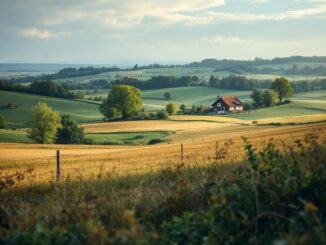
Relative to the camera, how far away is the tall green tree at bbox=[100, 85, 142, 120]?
91.6 meters

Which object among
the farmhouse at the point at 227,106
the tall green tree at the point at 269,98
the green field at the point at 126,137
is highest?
the tall green tree at the point at 269,98

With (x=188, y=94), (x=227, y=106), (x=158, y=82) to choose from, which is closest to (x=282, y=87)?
(x=227, y=106)

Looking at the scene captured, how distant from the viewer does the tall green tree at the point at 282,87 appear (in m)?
104

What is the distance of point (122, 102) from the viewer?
3622 inches

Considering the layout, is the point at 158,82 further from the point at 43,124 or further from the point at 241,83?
the point at 43,124

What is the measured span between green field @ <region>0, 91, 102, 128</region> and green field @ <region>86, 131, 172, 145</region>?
29.3 meters

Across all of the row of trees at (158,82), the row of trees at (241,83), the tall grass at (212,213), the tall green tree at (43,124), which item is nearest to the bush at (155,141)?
the tall green tree at (43,124)

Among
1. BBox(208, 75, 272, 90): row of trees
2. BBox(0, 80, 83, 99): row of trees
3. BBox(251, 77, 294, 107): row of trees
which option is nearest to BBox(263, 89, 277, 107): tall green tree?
BBox(251, 77, 294, 107): row of trees

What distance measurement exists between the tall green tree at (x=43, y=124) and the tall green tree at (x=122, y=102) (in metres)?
26.8

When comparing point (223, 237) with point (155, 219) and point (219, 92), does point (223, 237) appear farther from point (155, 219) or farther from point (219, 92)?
point (219, 92)

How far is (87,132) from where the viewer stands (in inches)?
3009

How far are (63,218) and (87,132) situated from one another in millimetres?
70782

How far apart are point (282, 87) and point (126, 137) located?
53.6 m

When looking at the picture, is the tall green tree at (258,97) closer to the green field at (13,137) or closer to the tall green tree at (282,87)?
the tall green tree at (282,87)
